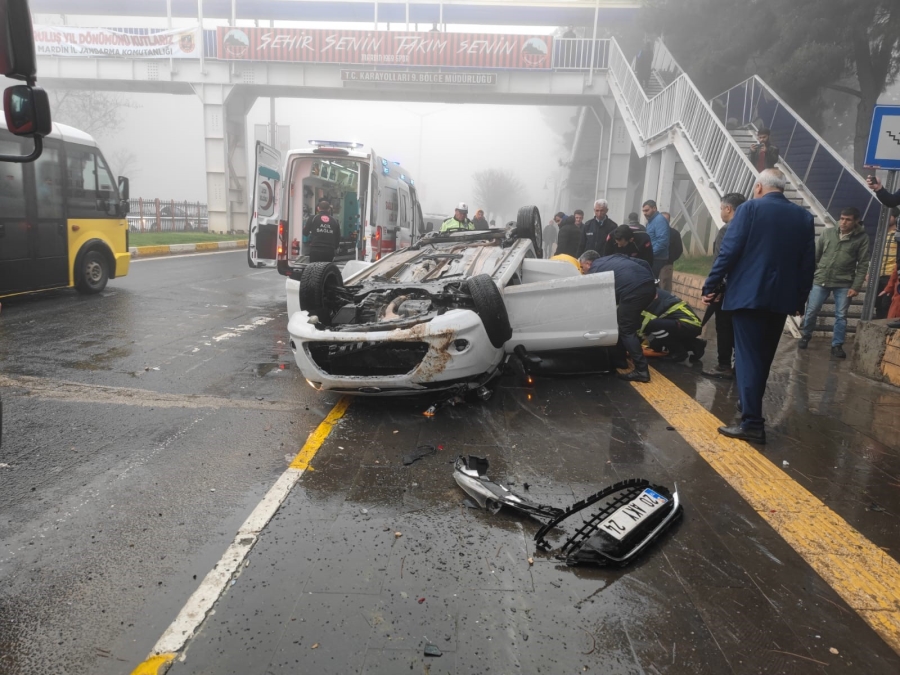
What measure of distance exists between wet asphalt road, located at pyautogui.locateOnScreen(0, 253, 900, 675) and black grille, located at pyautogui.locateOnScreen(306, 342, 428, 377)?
341 mm

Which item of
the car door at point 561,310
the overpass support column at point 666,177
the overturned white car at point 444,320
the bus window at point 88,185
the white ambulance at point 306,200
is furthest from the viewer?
the overpass support column at point 666,177

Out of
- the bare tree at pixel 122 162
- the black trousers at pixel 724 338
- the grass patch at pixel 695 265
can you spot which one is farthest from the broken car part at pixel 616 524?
the bare tree at pixel 122 162

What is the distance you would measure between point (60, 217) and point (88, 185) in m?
0.76

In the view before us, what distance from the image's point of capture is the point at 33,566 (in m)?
2.44

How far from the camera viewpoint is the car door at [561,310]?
499 cm

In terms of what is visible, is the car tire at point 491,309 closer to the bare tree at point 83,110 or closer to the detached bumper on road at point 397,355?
the detached bumper on road at point 397,355

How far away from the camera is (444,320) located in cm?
420

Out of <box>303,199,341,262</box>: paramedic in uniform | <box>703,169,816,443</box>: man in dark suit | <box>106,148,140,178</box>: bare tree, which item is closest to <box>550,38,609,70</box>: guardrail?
<box>303,199,341,262</box>: paramedic in uniform

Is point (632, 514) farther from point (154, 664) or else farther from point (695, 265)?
point (695, 265)

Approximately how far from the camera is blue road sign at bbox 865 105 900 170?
5969 mm

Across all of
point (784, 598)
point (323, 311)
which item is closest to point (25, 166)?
point (323, 311)

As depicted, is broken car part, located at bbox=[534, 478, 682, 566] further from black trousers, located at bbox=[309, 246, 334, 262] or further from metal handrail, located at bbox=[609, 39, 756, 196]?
metal handrail, located at bbox=[609, 39, 756, 196]

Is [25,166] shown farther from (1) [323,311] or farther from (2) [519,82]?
(2) [519,82]

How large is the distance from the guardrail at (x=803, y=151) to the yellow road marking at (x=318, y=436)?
9.33 meters
